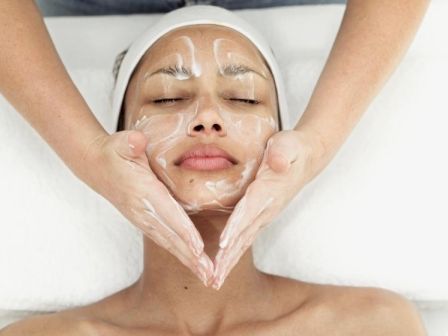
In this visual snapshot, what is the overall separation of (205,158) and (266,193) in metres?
0.13

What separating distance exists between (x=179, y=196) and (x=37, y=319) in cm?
40

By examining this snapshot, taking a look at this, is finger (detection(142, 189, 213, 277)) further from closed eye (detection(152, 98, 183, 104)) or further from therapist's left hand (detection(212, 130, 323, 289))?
closed eye (detection(152, 98, 183, 104))

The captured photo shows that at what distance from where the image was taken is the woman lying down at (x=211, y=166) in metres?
1.24

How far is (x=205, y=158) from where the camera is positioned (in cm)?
121

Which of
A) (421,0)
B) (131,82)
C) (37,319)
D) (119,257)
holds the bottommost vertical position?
(37,319)

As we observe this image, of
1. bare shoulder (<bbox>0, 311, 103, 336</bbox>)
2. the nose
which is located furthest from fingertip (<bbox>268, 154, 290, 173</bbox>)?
bare shoulder (<bbox>0, 311, 103, 336</bbox>)

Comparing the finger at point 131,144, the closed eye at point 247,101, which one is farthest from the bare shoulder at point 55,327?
the closed eye at point 247,101

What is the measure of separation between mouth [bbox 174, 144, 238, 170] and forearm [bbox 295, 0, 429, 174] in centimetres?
19

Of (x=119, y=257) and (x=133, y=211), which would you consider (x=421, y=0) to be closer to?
(x=133, y=211)

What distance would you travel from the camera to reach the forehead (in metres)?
1.33

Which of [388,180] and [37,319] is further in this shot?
[388,180]

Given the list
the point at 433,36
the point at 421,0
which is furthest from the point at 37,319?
the point at 433,36

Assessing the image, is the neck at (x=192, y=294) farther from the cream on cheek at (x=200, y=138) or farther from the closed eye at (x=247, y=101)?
the closed eye at (x=247, y=101)

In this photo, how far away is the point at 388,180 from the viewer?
1546 mm
